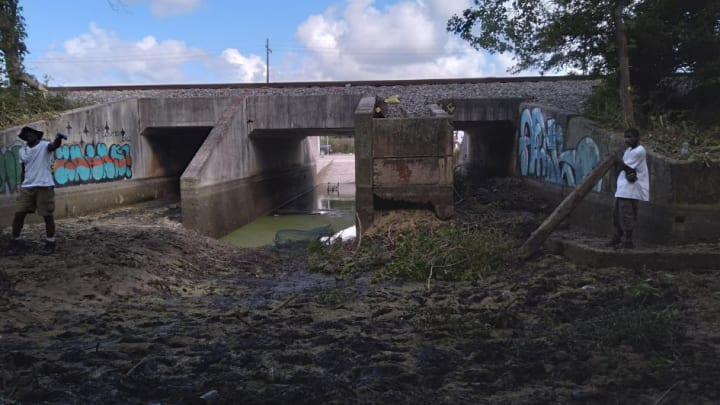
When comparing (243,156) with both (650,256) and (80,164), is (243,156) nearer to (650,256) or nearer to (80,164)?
(80,164)

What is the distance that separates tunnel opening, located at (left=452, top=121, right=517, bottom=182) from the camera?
18.5 meters

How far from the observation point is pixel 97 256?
28.1 feet

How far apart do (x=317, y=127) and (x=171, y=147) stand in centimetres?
663

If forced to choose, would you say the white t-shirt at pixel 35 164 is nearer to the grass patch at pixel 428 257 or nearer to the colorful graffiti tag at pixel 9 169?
the grass patch at pixel 428 257

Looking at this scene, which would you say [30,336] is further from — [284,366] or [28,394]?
[284,366]

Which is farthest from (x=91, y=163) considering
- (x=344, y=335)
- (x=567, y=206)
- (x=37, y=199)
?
(x=567, y=206)

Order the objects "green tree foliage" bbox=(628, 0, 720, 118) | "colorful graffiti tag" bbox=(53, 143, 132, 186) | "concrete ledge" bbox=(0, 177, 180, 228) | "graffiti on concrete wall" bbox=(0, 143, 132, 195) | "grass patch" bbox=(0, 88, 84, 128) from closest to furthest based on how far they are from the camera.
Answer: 1. "green tree foliage" bbox=(628, 0, 720, 118)
2. "graffiti on concrete wall" bbox=(0, 143, 132, 195)
3. "concrete ledge" bbox=(0, 177, 180, 228)
4. "grass patch" bbox=(0, 88, 84, 128)
5. "colorful graffiti tag" bbox=(53, 143, 132, 186)

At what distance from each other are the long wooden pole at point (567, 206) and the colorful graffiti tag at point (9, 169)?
1112 cm

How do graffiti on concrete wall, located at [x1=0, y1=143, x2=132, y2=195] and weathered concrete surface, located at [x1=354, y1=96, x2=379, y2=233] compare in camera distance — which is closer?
weathered concrete surface, located at [x1=354, y1=96, x2=379, y2=233]

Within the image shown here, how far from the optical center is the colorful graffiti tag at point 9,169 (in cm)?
1260

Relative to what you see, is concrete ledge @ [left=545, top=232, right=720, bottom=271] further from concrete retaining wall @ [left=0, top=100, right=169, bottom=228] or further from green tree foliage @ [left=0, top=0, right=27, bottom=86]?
green tree foliage @ [left=0, top=0, right=27, bottom=86]

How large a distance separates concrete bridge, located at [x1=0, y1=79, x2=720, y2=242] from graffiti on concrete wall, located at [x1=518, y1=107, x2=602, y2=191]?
0.03 meters

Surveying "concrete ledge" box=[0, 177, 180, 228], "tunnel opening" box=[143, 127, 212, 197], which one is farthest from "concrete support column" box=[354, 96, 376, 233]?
"tunnel opening" box=[143, 127, 212, 197]

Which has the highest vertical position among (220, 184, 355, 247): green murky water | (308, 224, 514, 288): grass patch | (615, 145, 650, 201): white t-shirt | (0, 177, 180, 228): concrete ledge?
(615, 145, 650, 201): white t-shirt
